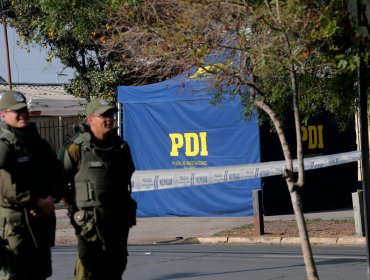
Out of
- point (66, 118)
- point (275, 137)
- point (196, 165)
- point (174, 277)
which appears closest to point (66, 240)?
point (196, 165)

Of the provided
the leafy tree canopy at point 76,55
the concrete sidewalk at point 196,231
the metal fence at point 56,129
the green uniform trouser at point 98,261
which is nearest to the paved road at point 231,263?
the concrete sidewalk at point 196,231

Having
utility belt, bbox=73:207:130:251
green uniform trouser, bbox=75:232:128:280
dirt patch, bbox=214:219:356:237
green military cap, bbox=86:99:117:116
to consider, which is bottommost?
dirt patch, bbox=214:219:356:237

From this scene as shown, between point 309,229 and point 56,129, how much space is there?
1742cm

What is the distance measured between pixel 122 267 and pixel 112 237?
0.30m

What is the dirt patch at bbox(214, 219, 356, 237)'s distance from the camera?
48.9ft

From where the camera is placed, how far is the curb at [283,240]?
1403 centimetres

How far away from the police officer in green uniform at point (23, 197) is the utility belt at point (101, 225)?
0.78ft

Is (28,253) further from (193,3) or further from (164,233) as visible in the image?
(164,233)

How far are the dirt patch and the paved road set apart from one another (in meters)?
1.06

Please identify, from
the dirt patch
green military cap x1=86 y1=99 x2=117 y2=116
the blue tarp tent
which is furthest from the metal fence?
green military cap x1=86 y1=99 x2=117 y2=116

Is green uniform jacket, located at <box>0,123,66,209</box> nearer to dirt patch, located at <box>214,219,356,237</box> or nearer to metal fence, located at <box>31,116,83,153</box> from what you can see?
dirt patch, located at <box>214,219,356,237</box>

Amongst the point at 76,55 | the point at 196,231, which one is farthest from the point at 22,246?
the point at 76,55

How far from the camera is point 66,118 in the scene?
1262 inches

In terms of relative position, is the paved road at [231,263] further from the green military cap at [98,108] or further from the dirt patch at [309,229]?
the green military cap at [98,108]
